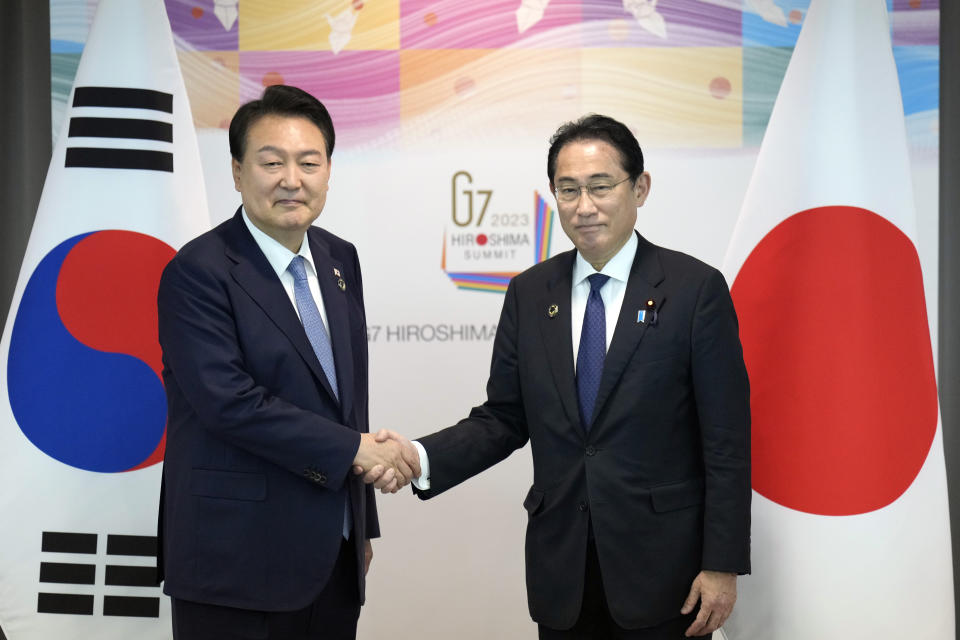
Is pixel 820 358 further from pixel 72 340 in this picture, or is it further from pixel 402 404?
pixel 72 340

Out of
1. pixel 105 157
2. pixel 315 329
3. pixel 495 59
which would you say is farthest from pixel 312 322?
pixel 495 59

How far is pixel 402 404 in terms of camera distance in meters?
3.46

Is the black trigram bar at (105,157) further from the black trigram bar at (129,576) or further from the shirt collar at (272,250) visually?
the black trigram bar at (129,576)

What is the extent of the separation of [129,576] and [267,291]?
3.92ft

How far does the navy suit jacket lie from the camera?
1964mm

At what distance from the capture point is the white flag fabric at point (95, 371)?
2.64 meters

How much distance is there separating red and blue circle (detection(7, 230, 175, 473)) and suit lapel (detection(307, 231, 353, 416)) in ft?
2.44

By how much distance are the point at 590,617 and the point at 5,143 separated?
2.94 meters

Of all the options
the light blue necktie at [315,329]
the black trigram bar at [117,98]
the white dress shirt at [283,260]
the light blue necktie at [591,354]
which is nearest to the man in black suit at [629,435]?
the light blue necktie at [591,354]

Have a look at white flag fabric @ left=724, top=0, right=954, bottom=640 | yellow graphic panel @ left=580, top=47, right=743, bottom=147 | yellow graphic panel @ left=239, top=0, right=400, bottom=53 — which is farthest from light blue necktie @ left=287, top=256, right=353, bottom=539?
yellow graphic panel @ left=580, top=47, right=743, bottom=147

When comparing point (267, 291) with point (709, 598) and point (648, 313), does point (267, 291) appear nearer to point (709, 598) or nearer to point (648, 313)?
point (648, 313)

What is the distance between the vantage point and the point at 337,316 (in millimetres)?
2170

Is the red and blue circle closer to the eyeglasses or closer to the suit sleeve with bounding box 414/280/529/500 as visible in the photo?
the suit sleeve with bounding box 414/280/529/500

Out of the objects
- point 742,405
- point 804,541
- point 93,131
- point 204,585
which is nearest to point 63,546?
point 204,585
